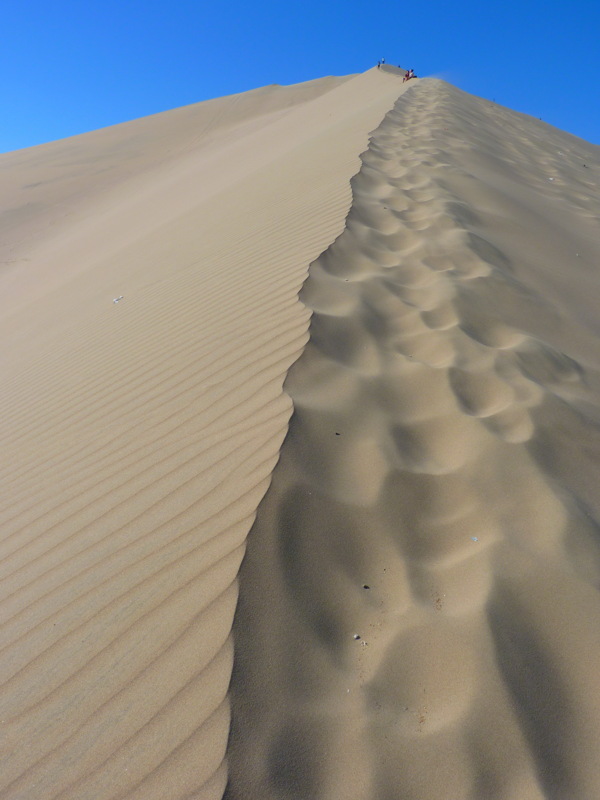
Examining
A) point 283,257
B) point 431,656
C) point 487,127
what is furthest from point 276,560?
point 487,127

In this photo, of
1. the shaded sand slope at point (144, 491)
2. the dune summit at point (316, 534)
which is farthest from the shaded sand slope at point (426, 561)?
the shaded sand slope at point (144, 491)

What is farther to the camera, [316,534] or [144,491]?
[144,491]

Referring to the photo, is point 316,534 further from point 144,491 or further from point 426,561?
point 144,491

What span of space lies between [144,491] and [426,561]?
1157mm

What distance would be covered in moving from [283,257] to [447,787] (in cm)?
383

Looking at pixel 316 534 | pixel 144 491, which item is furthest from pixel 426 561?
pixel 144 491

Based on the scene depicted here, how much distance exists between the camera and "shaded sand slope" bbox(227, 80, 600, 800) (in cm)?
151

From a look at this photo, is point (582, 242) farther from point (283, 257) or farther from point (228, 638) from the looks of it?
point (228, 638)

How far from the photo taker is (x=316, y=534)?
6.79 feet

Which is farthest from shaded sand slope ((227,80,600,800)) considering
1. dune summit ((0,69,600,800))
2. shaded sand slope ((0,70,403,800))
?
shaded sand slope ((0,70,403,800))

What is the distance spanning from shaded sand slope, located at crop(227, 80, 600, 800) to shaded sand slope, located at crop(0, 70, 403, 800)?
140mm

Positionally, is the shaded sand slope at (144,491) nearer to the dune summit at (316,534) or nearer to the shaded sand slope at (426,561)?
the dune summit at (316,534)

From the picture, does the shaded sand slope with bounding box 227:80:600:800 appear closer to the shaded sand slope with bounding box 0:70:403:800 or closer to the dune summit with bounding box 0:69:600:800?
the dune summit with bounding box 0:69:600:800

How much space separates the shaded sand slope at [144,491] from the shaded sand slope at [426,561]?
14 centimetres
